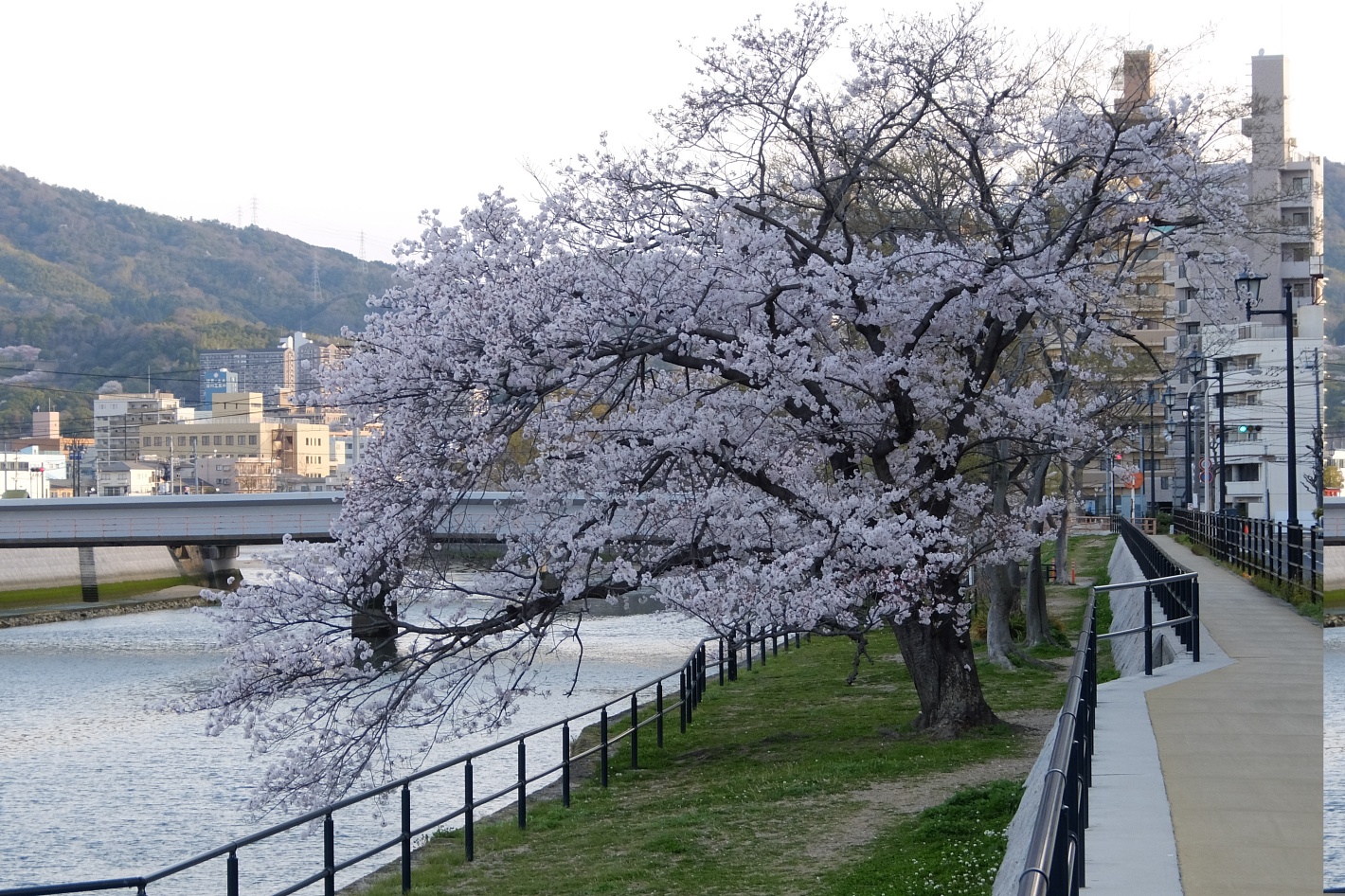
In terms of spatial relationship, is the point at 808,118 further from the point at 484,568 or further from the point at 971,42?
the point at 484,568

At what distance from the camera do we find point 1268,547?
811 centimetres

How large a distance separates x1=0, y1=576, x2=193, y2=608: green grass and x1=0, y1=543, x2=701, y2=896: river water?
77.5 feet

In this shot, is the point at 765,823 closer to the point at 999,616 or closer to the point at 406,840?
the point at 406,840

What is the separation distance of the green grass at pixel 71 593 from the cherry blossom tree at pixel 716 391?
53.8 metres

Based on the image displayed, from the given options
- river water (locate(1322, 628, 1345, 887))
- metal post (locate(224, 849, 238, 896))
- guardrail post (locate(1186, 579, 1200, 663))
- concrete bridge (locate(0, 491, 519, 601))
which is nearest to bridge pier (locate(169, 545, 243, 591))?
concrete bridge (locate(0, 491, 519, 601))

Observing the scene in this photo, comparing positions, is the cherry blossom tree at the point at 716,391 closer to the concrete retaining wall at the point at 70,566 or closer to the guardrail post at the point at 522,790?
the guardrail post at the point at 522,790

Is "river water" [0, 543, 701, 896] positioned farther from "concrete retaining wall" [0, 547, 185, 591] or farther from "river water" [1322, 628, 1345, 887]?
"concrete retaining wall" [0, 547, 185, 591]

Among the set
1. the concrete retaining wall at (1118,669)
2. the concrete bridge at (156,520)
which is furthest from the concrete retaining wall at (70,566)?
the concrete retaining wall at (1118,669)

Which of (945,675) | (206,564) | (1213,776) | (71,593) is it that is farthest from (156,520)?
(1213,776)

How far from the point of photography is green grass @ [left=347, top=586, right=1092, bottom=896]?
35.8 ft

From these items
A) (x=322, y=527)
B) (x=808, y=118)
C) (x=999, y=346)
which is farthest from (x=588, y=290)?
(x=322, y=527)

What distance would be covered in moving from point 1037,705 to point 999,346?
613 centimetres

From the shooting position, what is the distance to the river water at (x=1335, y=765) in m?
9.59

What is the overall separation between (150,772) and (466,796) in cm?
1205
